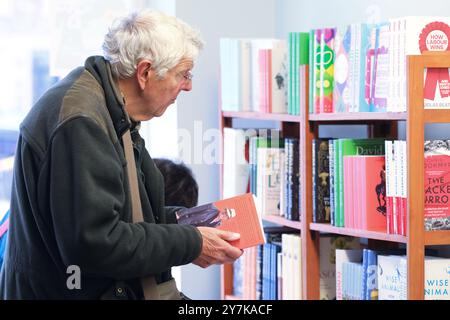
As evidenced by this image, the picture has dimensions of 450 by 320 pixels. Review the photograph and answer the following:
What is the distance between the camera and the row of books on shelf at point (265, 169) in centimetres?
285

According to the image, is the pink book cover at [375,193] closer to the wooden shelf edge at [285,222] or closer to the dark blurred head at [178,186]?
the wooden shelf edge at [285,222]

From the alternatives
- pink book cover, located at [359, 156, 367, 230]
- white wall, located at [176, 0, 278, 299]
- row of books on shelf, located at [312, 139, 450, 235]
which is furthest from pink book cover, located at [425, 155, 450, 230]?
white wall, located at [176, 0, 278, 299]

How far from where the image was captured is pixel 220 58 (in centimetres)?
335

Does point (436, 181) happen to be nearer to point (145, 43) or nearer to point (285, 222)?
point (285, 222)

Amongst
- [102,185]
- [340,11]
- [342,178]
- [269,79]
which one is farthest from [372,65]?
[102,185]

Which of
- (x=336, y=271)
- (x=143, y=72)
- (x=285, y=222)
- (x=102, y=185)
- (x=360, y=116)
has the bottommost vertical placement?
(x=336, y=271)

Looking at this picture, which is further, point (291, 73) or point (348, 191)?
point (291, 73)

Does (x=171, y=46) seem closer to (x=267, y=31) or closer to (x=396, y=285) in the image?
(x=396, y=285)

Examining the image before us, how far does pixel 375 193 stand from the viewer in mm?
2482

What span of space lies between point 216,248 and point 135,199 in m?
0.23

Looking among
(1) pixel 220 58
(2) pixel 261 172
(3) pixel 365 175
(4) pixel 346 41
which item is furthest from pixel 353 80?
(1) pixel 220 58

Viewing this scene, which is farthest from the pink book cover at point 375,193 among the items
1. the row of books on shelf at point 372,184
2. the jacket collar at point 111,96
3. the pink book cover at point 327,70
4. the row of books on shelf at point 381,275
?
the jacket collar at point 111,96

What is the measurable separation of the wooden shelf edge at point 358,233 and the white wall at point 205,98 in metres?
0.87

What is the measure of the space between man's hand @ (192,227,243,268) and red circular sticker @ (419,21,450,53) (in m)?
0.90
